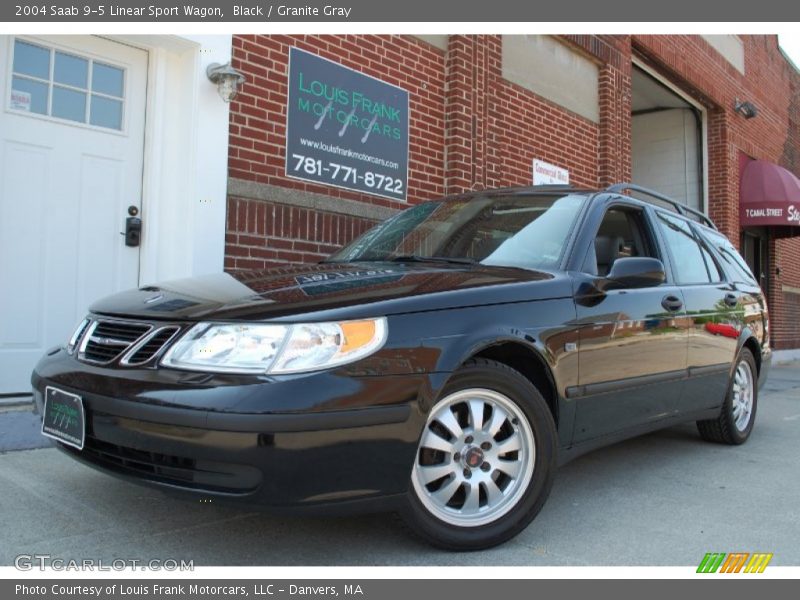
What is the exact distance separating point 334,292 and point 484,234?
1228mm

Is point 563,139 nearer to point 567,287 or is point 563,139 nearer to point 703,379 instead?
point 703,379

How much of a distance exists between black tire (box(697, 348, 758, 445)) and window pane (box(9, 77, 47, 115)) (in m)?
4.93

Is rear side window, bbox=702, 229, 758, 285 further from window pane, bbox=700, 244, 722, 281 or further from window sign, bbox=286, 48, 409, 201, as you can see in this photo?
window sign, bbox=286, 48, 409, 201

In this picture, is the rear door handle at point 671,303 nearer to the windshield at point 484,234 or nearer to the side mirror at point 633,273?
the side mirror at point 633,273

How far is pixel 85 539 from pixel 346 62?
468cm

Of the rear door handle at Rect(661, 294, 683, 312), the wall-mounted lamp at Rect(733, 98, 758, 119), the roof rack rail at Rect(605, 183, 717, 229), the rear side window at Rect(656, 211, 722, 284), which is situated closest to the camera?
the rear door handle at Rect(661, 294, 683, 312)

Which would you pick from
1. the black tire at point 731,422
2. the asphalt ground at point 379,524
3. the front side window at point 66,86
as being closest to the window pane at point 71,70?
the front side window at point 66,86

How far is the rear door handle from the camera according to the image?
3.77 m

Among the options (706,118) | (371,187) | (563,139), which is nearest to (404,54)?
(371,187)

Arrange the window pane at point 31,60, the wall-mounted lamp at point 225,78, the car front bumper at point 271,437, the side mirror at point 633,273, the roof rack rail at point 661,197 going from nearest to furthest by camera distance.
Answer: the car front bumper at point 271,437
the side mirror at point 633,273
the roof rack rail at point 661,197
the window pane at point 31,60
the wall-mounted lamp at point 225,78

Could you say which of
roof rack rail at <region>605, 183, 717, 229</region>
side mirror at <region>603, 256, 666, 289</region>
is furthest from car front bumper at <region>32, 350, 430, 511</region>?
roof rack rail at <region>605, 183, 717, 229</region>

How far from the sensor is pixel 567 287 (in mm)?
3127

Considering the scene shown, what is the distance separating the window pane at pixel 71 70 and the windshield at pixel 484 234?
95.7 inches

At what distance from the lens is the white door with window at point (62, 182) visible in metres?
4.61
